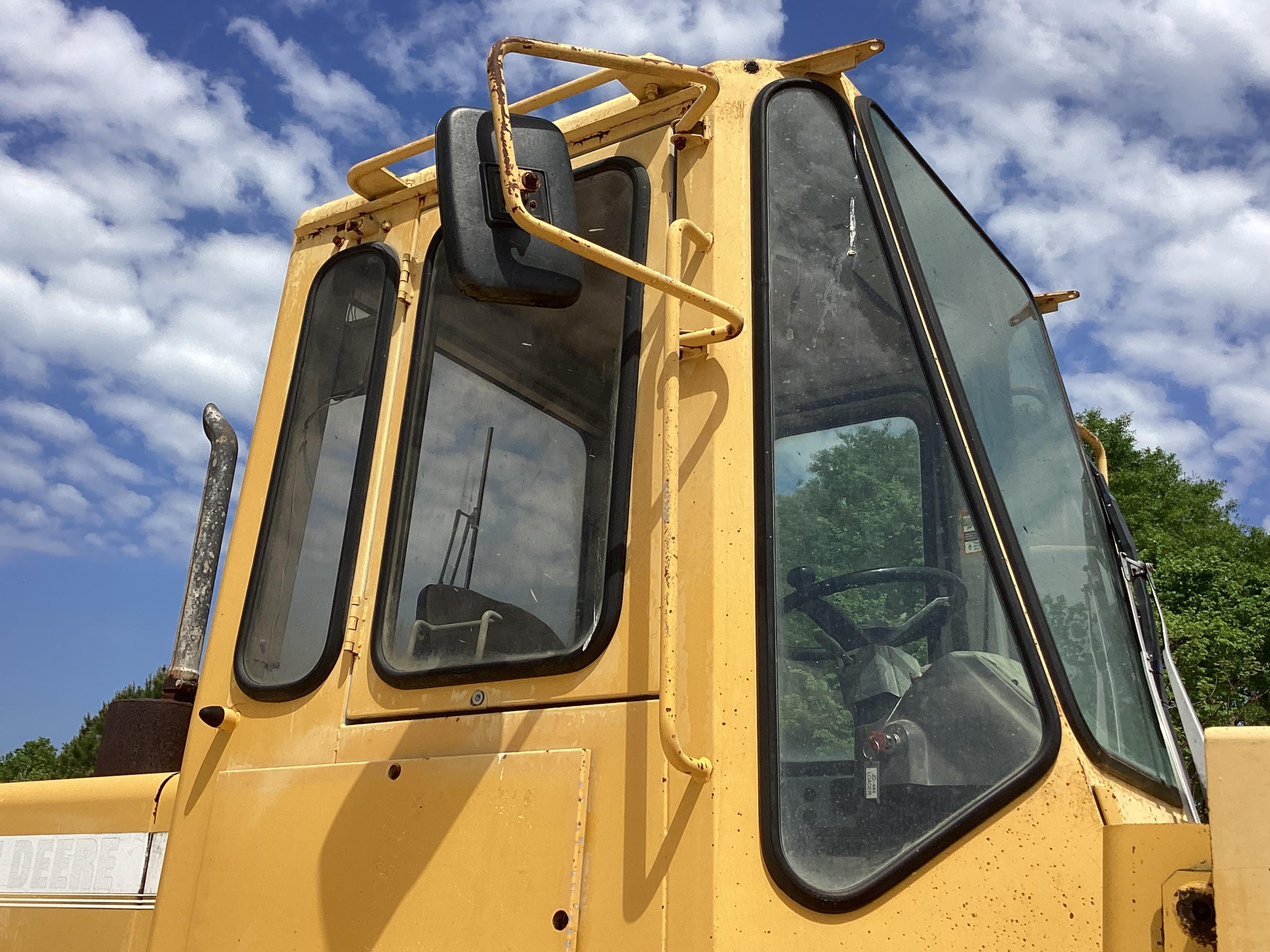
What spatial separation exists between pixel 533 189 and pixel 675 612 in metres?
0.75

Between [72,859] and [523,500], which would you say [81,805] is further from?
[523,500]

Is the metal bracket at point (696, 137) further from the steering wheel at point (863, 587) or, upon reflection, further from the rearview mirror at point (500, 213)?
the steering wheel at point (863, 587)

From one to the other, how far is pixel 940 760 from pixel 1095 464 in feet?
5.02

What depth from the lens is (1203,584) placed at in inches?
813

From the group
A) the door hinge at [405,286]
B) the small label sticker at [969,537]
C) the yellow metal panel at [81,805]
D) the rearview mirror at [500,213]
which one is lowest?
the yellow metal panel at [81,805]

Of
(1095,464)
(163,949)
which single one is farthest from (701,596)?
(1095,464)

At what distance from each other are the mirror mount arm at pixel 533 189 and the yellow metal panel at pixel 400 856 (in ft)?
2.57

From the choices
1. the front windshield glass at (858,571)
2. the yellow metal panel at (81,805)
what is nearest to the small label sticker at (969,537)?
the front windshield glass at (858,571)

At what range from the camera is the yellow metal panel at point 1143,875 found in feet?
5.03

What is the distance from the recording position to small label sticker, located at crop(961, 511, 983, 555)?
1.90 metres

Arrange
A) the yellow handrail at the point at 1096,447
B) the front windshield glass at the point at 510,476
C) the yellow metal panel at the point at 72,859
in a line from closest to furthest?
the front windshield glass at the point at 510,476
the yellow metal panel at the point at 72,859
the yellow handrail at the point at 1096,447

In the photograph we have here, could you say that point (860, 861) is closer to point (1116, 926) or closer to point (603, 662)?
point (1116, 926)

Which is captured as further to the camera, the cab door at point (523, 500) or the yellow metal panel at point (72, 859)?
the yellow metal panel at point (72, 859)

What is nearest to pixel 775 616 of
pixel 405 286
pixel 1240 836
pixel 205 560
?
pixel 1240 836
